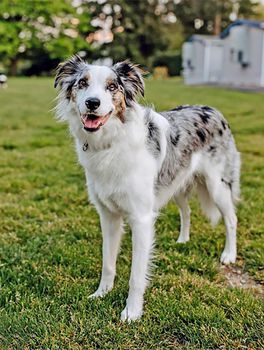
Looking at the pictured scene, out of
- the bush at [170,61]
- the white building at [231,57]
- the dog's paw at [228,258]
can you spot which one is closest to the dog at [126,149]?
the dog's paw at [228,258]

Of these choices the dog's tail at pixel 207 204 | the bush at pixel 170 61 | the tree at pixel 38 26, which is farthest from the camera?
the bush at pixel 170 61

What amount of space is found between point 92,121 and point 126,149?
31 cm

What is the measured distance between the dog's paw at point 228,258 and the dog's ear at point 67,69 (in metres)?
1.82

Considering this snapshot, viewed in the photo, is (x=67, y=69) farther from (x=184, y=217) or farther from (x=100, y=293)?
(x=184, y=217)

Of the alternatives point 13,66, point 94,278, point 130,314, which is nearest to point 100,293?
point 94,278

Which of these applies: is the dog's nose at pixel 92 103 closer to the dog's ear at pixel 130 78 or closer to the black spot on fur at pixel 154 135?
the dog's ear at pixel 130 78

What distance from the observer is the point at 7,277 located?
9.87 feet

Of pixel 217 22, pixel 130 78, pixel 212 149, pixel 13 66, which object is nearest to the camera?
pixel 130 78

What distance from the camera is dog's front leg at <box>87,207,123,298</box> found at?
2908 mm

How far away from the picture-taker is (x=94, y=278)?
10.1 ft

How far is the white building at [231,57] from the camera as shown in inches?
770

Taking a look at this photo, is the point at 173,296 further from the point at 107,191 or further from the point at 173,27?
the point at 173,27

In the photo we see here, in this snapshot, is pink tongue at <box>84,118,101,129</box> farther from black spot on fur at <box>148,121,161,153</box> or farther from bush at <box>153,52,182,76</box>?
bush at <box>153,52,182,76</box>

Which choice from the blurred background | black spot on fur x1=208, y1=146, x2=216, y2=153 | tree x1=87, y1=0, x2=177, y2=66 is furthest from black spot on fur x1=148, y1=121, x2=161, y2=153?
tree x1=87, y1=0, x2=177, y2=66
